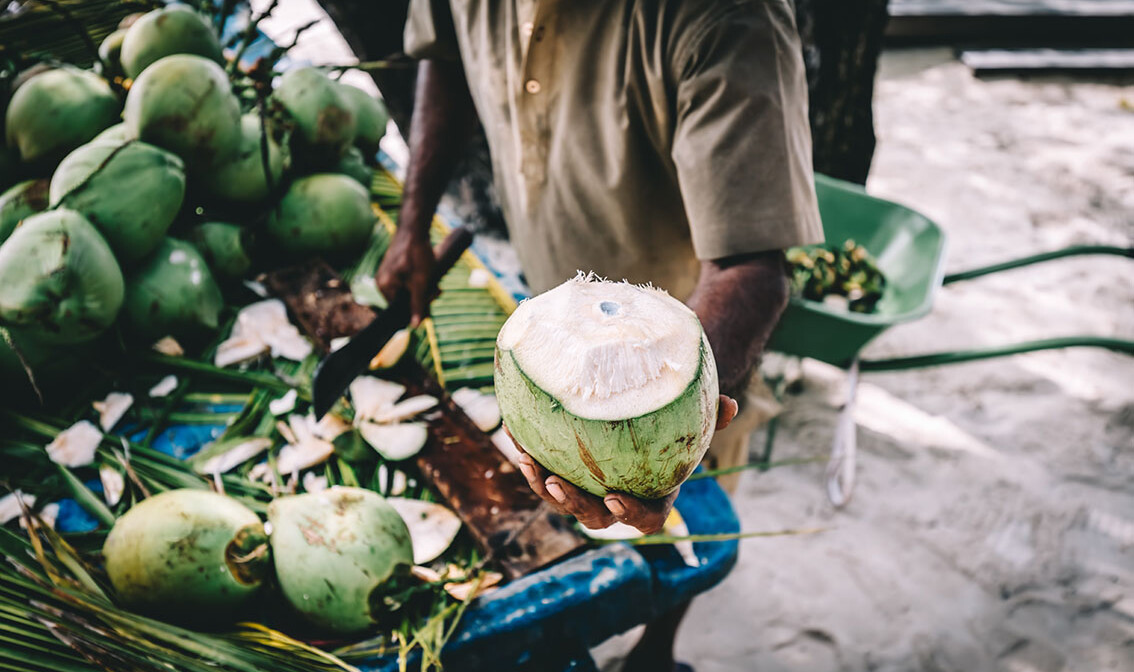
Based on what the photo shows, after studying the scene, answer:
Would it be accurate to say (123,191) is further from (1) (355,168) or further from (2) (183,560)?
(2) (183,560)

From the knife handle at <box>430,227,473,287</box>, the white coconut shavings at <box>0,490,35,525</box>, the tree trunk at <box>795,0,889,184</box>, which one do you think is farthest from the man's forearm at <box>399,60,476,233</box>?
the tree trunk at <box>795,0,889,184</box>

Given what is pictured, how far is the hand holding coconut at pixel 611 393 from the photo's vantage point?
867 mm

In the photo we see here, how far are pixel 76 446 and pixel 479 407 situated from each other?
80 cm

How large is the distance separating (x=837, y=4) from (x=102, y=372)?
103 inches

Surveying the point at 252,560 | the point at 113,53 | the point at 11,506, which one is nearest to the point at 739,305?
the point at 252,560

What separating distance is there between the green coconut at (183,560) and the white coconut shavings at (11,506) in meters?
0.28

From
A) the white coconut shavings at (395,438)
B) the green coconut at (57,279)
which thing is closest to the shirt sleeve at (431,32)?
the green coconut at (57,279)

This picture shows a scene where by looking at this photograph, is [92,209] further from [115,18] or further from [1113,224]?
[1113,224]

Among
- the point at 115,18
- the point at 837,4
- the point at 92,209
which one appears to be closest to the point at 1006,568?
the point at 837,4

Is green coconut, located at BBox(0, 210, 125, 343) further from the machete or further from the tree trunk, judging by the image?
the tree trunk

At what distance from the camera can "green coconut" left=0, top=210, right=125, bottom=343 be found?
50.3 inches

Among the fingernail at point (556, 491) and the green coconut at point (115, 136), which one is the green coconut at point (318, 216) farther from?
the fingernail at point (556, 491)

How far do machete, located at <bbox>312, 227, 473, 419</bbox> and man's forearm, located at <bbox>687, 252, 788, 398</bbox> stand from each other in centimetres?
61

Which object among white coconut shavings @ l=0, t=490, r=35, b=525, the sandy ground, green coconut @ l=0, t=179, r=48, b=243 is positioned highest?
green coconut @ l=0, t=179, r=48, b=243
